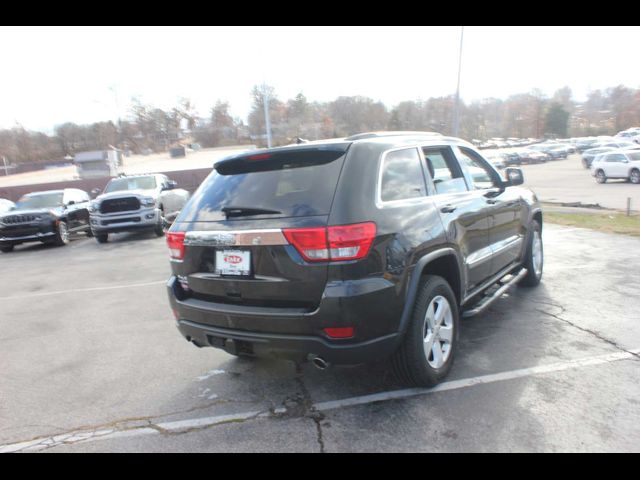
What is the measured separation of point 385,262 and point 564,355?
2027 mm

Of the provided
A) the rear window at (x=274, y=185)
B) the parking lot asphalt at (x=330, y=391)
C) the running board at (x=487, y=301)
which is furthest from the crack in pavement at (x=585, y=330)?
the rear window at (x=274, y=185)

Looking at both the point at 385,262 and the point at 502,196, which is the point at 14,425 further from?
the point at 502,196

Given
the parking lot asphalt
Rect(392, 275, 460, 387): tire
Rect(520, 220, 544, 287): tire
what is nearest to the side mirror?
Rect(520, 220, 544, 287): tire

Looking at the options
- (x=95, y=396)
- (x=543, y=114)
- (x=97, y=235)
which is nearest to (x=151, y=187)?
(x=97, y=235)

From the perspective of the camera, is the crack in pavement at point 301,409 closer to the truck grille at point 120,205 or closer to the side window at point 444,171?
the side window at point 444,171

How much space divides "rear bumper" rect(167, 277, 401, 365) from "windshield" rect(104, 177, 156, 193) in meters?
11.5

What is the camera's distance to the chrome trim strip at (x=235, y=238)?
2.96m

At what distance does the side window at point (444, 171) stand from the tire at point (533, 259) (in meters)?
1.96

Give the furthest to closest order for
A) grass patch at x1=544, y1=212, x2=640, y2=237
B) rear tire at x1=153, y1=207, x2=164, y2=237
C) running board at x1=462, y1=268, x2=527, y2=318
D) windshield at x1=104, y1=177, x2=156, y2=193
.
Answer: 1. windshield at x1=104, y1=177, x2=156, y2=193
2. rear tire at x1=153, y1=207, x2=164, y2=237
3. grass patch at x1=544, y1=212, x2=640, y2=237
4. running board at x1=462, y1=268, x2=527, y2=318

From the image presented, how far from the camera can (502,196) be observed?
4.93 meters

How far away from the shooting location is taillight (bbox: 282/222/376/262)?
2.84 m

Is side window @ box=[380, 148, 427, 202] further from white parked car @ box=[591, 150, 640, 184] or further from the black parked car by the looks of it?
white parked car @ box=[591, 150, 640, 184]

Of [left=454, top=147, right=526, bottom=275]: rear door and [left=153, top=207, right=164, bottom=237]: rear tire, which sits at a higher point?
[left=454, top=147, right=526, bottom=275]: rear door

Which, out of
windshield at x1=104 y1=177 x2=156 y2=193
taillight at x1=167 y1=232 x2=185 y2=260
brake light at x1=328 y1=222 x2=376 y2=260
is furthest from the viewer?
windshield at x1=104 y1=177 x2=156 y2=193
